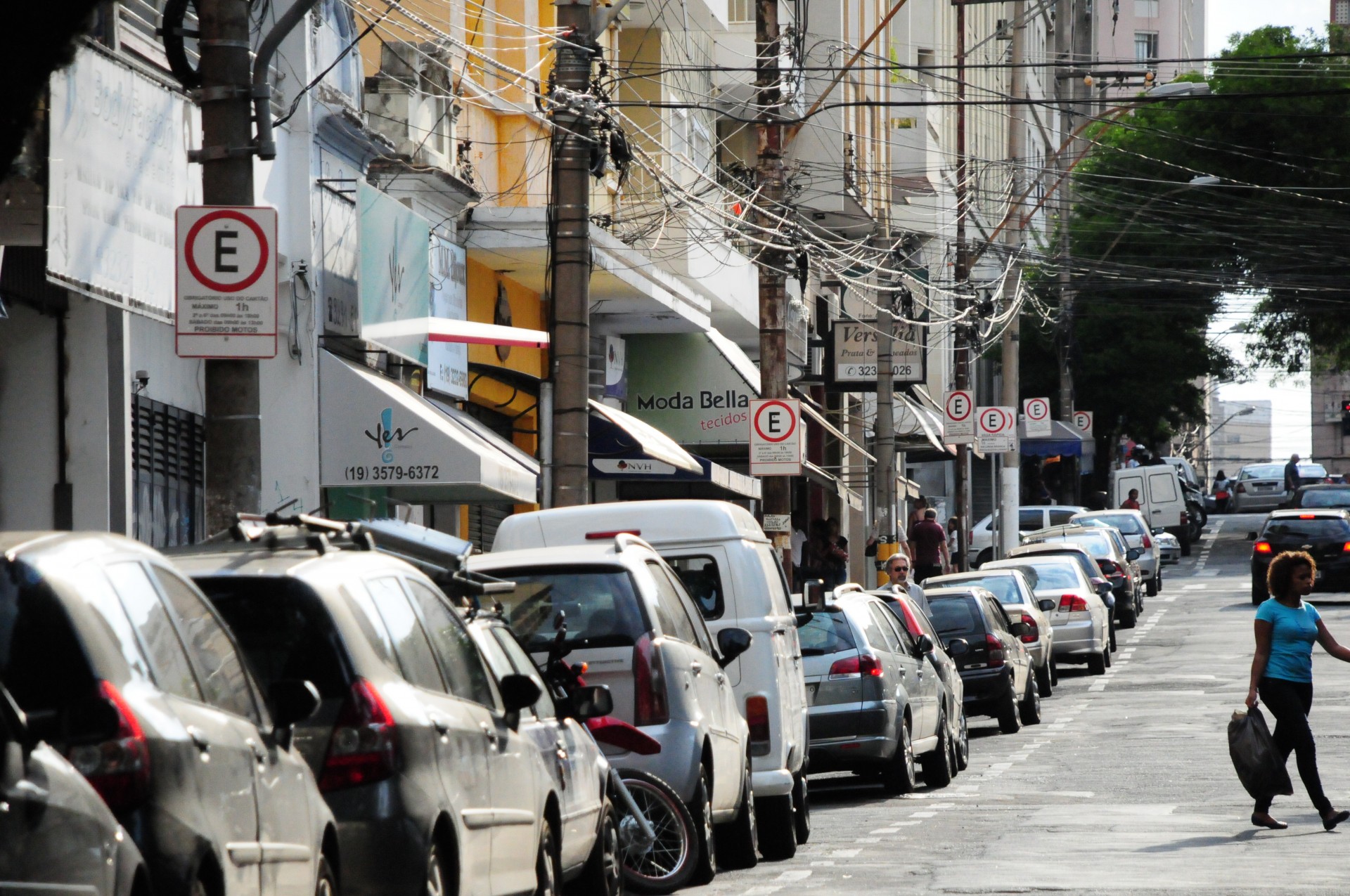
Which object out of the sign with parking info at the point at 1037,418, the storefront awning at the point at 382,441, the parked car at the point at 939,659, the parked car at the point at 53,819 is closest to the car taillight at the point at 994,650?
the parked car at the point at 939,659

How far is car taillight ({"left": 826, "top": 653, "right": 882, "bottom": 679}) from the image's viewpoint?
16.7 m

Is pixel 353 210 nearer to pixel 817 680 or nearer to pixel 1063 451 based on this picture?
pixel 817 680

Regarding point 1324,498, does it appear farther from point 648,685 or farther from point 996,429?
point 648,685

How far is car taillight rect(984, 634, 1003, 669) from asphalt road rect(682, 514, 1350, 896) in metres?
0.73

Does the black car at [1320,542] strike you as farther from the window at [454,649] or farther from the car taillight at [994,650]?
the window at [454,649]

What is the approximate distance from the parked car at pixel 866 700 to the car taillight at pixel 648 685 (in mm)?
5028

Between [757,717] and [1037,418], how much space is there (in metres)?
37.9

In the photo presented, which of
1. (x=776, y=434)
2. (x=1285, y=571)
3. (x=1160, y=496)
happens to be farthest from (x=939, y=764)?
(x=1160, y=496)

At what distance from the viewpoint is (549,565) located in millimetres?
11430

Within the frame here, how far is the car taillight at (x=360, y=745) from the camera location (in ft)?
23.7

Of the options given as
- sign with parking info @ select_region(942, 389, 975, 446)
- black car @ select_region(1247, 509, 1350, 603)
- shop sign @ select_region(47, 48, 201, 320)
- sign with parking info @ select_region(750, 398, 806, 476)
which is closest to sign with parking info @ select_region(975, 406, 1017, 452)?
sign with parking info @ select_region(942, 389, 975, 446)

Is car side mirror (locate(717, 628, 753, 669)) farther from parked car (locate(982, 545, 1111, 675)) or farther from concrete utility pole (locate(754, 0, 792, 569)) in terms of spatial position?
parked car (locate(982, 545, 1111, 675))

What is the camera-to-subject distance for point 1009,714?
2258 cm

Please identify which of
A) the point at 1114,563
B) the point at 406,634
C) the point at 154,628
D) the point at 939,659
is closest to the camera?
the point at 154,628
